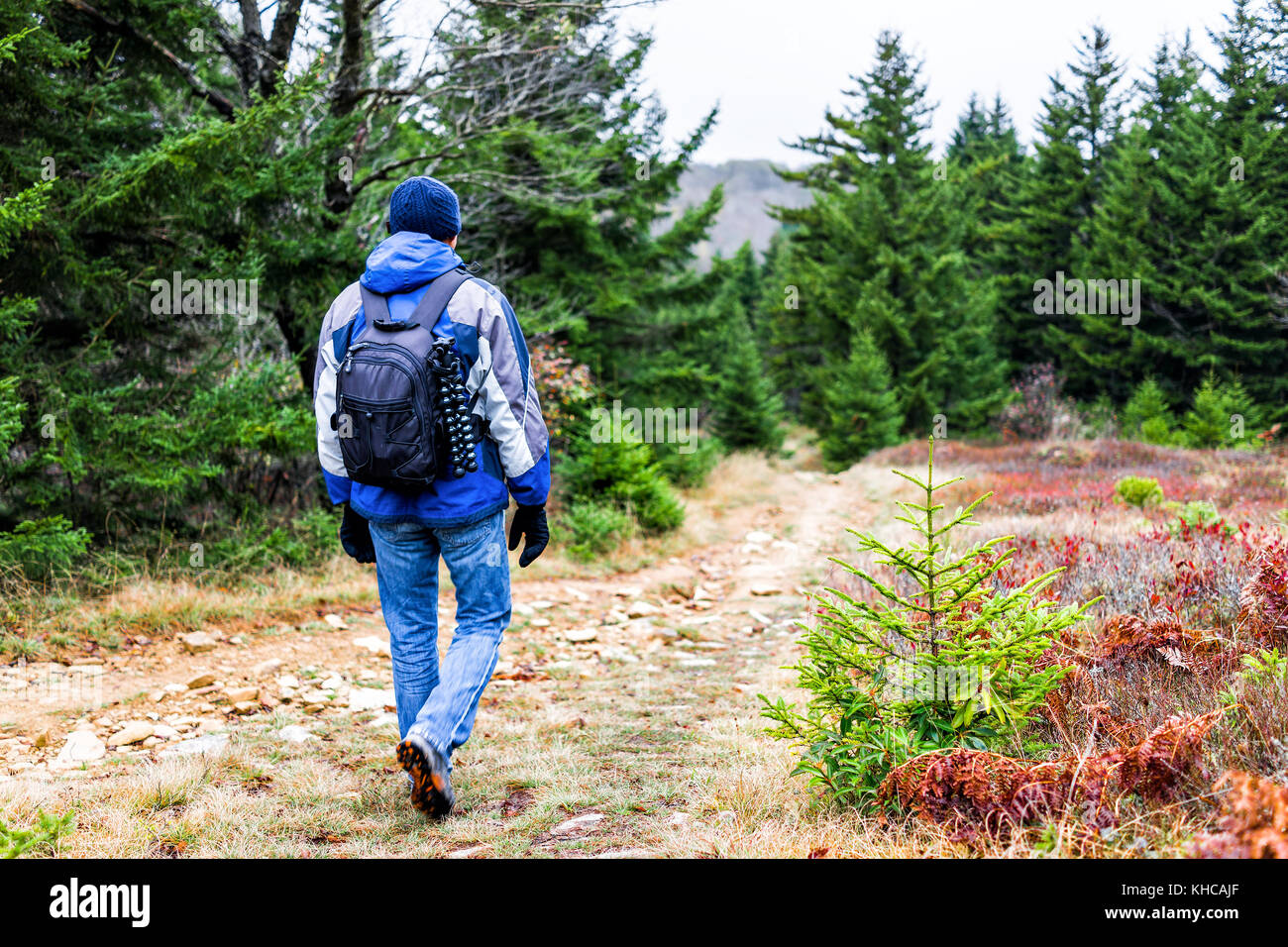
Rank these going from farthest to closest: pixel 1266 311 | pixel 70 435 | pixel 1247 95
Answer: pixel 1247 95, pixel 1266 311, pixel 70 435

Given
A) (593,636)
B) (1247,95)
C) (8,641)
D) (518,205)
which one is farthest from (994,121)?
(8,641)

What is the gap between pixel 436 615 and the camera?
309 centimetres

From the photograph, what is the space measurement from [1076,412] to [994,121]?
76.8 ft

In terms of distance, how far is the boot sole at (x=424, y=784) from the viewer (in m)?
2.80

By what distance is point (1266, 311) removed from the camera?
70.5ft

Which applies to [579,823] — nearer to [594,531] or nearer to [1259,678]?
[1259,678]

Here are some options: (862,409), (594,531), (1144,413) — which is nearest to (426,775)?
(594,531)

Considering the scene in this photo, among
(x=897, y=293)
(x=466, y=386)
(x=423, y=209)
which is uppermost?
(x=897, y=293)

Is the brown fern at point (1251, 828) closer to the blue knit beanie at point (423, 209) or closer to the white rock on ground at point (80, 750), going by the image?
the blue knit beanie at point (423, 209)

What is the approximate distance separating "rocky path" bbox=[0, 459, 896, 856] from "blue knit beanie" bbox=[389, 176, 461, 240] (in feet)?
7.27

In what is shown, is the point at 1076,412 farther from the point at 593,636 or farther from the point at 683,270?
the point at 593,636

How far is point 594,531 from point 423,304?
6.40m

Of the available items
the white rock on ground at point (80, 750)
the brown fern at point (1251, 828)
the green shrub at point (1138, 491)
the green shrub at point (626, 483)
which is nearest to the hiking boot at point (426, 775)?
the white rock on ground at point (80, 750)

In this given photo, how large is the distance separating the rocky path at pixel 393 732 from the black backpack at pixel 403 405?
128 centimetres
